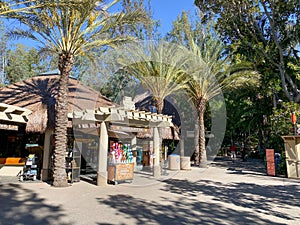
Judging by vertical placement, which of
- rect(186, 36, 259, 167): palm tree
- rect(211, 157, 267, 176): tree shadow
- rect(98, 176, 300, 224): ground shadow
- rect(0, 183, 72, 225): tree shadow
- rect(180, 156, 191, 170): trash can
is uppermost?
rect(186, 36, 259, 167): palm tree

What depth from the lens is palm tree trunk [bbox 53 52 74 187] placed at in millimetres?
8531

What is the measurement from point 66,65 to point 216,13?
7.35 meters

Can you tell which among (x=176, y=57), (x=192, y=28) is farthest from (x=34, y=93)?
(x=192, y=28)

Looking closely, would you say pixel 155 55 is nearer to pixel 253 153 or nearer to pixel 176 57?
pixel 176 57

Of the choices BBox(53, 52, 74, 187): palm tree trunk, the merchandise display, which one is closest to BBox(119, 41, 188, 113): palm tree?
the merchandise display

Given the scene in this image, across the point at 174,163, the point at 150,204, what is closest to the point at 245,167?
the point at 174,163

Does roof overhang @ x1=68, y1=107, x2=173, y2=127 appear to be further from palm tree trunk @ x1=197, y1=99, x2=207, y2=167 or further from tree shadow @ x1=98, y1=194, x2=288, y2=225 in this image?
palm tree trunk @ x1=197, y1=99, x2=207, y2=167

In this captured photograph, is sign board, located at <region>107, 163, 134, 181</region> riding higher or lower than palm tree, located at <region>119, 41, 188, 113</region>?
lower

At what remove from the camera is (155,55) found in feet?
44.8

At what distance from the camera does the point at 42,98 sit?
39.3ft

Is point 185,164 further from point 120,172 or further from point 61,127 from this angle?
point 61,127

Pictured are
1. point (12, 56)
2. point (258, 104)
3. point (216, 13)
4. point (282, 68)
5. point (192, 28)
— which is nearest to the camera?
point (282, 68)

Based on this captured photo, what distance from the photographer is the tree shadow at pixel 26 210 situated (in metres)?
4.89

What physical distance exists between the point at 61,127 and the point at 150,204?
4.42 m
